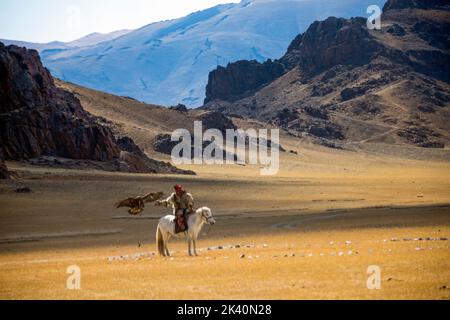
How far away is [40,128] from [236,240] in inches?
1790

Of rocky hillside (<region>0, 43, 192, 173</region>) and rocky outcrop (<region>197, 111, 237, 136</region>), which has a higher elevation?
rocky outcrop (<region>197, 111, 237, 136</region>)

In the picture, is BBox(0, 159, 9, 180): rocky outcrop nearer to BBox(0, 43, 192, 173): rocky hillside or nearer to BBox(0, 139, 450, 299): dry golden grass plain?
BBox(0, 139, 450, 299): dry golden grass plain

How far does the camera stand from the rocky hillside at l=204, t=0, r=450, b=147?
151 m

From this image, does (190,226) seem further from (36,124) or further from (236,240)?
(36,124)

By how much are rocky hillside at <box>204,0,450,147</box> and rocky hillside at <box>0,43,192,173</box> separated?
6828 cm

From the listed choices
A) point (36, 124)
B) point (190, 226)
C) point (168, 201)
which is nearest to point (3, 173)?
point (36, 124)

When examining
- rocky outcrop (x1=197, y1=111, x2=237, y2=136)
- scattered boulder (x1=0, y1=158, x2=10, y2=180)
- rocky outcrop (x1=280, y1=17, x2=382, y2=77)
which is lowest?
scattered boulder (x1=0, y1=158, x2=10, y2=180)

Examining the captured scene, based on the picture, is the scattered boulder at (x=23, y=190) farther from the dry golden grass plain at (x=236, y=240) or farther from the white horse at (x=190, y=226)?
the white horse at (x=190, y=226)

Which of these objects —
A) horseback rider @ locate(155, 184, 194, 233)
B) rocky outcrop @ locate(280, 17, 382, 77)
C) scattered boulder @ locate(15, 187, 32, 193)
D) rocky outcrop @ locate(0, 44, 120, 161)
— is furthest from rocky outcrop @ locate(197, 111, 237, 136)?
horseback rider @ locate(155, 184, 194, 233)

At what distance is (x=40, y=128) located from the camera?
235ft

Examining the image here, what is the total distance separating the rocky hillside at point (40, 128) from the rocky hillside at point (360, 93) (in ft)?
224
